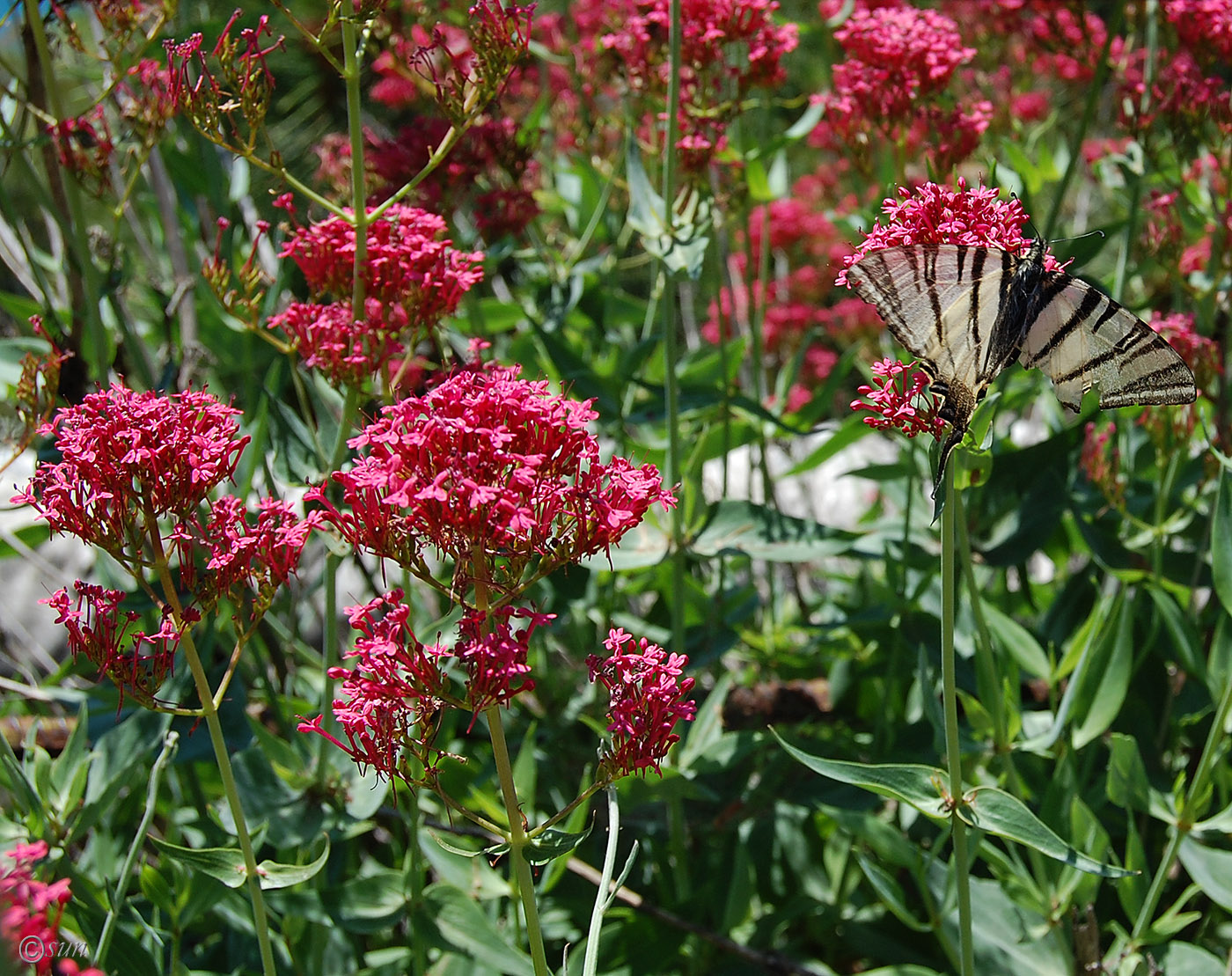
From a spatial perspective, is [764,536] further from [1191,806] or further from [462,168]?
[462,168]

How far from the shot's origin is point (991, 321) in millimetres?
1107

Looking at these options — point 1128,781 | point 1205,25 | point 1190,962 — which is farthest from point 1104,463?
point 1205,25

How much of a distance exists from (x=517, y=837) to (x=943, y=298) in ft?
2.18

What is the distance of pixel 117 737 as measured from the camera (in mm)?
1610

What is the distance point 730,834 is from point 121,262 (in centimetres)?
149

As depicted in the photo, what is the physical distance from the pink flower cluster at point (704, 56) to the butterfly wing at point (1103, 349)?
2.65 feet

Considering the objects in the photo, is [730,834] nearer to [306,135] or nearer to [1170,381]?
[1170,381]

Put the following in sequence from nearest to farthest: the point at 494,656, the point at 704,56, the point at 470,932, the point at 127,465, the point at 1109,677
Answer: the point at 494,656, the point at 127,465, the point at 470,932, the point at 1109,677, the point at 704,56

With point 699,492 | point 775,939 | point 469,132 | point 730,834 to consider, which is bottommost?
point 775,939

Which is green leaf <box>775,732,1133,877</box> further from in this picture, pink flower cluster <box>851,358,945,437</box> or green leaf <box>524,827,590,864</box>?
pink flower cluster <box>851,358,945,437</box>

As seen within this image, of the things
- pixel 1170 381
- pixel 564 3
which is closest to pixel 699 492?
pixel 1170 381

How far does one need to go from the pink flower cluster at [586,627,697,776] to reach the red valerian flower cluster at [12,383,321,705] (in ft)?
1.11

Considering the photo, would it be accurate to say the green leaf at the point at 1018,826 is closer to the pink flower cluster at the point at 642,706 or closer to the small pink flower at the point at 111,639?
the pink flower cluster at the point at 642,706

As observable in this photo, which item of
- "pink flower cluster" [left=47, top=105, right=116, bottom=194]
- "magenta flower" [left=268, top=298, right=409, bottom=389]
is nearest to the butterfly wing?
"magenta flower" [left=268, top=298, right=409, bottom=389]
